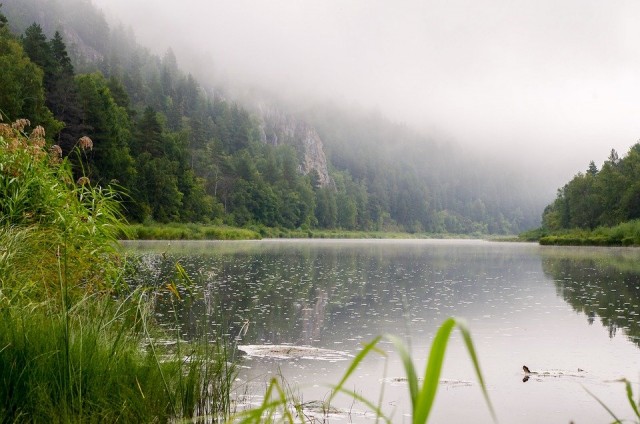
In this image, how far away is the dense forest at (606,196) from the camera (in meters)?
74.8

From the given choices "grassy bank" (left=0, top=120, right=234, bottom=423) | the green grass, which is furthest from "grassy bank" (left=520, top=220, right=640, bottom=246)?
"grassy bank" (left=0, top=120, right=234, bottom=423)

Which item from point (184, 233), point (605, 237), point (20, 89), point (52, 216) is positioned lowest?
point (184, 233)

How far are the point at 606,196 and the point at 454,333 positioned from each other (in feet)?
241

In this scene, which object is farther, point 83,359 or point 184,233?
point 184,233

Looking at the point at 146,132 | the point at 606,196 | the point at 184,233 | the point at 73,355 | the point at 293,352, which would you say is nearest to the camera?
the point at 73,355

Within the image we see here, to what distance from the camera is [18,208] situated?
32.6ft

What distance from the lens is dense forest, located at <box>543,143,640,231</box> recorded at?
74.8m

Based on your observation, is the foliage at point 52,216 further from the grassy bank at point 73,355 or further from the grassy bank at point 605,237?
the grassy bank at point 605,237

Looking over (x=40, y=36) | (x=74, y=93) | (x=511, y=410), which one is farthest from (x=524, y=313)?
(x=40, y=36)

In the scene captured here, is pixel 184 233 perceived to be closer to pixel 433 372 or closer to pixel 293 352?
pixel 293 352

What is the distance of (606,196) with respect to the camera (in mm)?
78688

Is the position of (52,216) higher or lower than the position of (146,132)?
lower

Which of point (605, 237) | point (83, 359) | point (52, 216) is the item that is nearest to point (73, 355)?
point (83, 359)

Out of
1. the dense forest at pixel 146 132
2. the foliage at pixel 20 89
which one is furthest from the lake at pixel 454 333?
the foliage at pixel 20 89
